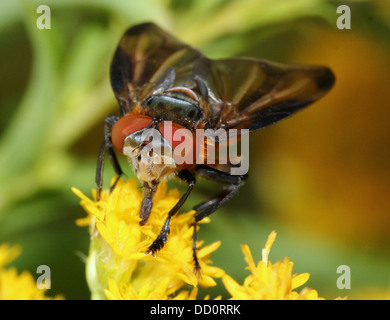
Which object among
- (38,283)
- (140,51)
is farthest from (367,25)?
(38,283)

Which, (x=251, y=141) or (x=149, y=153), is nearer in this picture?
(x=149, y=153)

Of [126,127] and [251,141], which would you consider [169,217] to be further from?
[251,141]

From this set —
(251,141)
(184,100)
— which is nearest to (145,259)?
(184,100)

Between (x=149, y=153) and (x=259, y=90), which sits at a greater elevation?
(x=259, y=90)

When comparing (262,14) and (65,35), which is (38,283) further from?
(262,14)

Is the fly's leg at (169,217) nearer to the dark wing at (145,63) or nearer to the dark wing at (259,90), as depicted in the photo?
the dark wing at (259,90)

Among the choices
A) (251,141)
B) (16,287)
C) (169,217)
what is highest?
(251,141)

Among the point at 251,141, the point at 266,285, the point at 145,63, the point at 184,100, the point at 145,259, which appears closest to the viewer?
the point at 266,285
